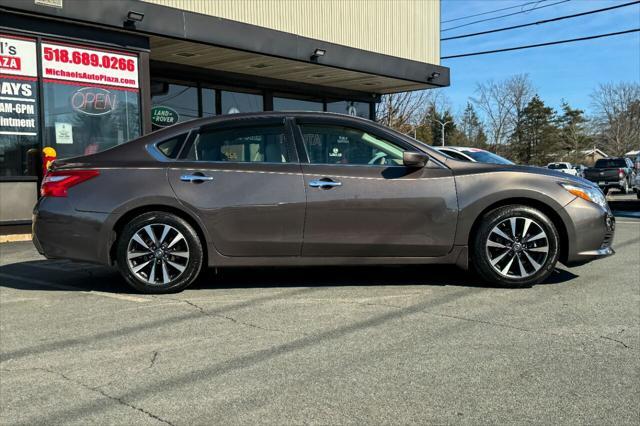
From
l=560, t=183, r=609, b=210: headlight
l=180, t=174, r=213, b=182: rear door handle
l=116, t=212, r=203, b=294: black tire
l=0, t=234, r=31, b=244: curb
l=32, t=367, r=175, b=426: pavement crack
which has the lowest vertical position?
l=32, t=367, r=175, b=426: pavement crack

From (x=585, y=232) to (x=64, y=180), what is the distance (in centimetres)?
473

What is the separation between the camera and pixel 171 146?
536 centimetres

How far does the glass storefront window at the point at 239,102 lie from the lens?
50.7ft

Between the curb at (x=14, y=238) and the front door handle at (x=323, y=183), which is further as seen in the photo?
the curb at (x=14, y=238)

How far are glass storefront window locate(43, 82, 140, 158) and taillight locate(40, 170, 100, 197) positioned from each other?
5.21 m

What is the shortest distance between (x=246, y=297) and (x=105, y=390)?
207 cm

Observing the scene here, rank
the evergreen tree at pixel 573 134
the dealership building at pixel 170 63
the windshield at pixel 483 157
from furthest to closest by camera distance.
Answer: the evergreen tree at pixel 573 134 → the windshield at pixel 483 157 → the dealership building at pixel 170 63

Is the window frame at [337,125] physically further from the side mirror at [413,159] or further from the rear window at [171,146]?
the rear window at [171,146]

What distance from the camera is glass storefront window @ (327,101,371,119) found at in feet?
60.6

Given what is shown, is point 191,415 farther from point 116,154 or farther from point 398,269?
point 398,269

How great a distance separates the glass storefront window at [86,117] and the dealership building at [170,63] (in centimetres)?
2

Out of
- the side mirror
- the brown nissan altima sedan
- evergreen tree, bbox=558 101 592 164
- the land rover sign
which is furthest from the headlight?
evergreen tree, bbox=558 101 592 164

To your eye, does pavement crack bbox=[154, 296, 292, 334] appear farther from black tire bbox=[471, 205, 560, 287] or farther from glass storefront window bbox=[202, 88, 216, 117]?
glass storefront window bbox=[202, 88, 216, 117]

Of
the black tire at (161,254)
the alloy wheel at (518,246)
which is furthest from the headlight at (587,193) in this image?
the black tire at (161,254)
